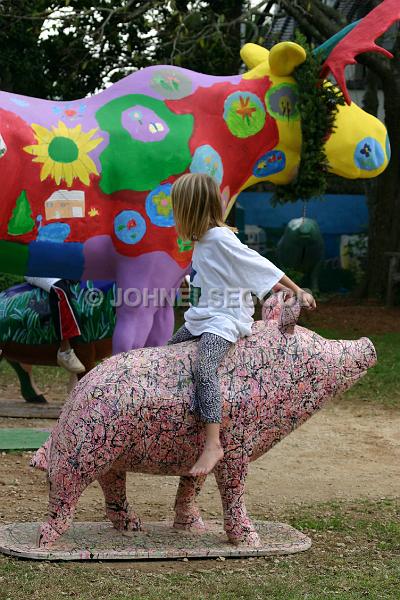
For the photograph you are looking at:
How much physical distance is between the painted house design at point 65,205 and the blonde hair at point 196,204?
1425 mm

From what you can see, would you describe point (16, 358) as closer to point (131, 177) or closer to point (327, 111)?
point (131, 177)

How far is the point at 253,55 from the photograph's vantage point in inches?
230

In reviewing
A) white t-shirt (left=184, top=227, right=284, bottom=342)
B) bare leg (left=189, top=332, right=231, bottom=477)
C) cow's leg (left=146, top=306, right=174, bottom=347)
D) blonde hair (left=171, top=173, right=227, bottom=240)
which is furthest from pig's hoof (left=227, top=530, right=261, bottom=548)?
cow's leg (left=146, top=306, right=174, bottom=347)

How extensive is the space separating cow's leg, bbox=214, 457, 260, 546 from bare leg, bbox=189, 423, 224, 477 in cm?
18

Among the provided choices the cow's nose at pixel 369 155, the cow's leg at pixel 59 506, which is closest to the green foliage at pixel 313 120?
the cow's nose at pixel 369 155

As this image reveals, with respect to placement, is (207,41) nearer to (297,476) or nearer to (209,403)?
(297,476)

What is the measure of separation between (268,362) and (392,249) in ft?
36.4

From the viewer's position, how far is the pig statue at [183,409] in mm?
3656

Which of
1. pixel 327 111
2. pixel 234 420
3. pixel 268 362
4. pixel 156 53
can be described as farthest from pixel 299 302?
pixel 156 53

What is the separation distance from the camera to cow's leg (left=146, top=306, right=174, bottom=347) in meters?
5.70

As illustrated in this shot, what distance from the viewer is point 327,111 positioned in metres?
5.57

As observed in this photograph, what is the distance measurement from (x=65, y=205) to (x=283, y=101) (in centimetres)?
138

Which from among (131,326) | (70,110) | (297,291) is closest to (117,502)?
(297,291)

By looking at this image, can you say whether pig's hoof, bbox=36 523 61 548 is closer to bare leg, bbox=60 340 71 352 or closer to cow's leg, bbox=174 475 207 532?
cow's leg, bbox=174 475 207 532
